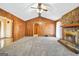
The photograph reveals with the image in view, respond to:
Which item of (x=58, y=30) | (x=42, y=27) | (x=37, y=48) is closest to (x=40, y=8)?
(x=42, y=27)

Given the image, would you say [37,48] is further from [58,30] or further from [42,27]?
[58,30]

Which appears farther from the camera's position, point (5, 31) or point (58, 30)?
point (58, 30)

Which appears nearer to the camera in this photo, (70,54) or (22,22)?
(70,54)

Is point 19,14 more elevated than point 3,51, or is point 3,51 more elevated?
point 19,14

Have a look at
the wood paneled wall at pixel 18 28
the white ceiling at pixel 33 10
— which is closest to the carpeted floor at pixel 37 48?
the wood paneled wall at pixel 18 28

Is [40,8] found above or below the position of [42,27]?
above

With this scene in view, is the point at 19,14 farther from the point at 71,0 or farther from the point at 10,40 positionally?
the point at 71,0

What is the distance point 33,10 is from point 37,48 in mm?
765

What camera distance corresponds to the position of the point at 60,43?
8.38 ft

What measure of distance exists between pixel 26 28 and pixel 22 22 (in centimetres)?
15

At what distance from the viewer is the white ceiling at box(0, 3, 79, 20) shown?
8.08 feet

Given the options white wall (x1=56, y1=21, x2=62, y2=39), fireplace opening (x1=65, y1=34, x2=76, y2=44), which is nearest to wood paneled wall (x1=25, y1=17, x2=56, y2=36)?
white wall (x1=56, y1=21, x2=62, y2=39)

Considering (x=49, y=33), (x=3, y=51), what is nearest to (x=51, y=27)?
(x=49, y=33)

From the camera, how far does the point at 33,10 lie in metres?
2.56
